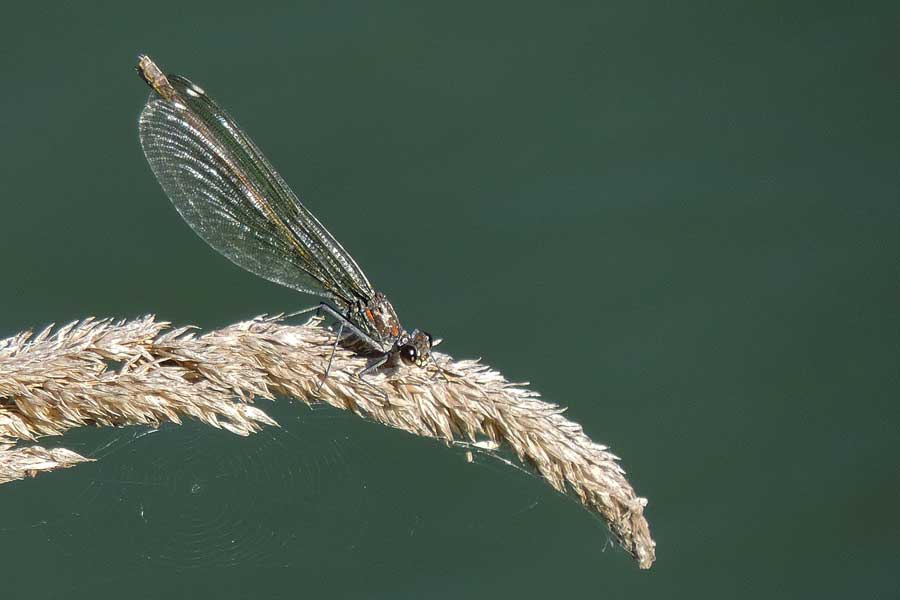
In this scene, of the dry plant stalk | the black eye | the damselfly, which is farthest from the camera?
the damselfly

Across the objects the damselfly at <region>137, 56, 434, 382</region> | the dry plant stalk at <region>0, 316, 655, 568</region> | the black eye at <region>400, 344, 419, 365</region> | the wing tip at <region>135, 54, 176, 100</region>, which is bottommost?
the dry plant stalk at <region>0, 316, 655, 568</region>

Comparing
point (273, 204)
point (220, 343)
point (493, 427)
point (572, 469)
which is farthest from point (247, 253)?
point (572, 469)

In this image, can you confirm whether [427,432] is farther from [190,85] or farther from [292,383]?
[190,85]

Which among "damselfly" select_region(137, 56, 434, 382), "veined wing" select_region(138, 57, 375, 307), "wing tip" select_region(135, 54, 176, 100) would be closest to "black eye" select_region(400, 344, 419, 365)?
"damselfly" select_region(137, 56, 434, 382)

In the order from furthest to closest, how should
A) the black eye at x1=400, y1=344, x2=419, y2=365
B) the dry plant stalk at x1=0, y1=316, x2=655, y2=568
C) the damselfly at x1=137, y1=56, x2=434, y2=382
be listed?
the damselfly at x1=137, y1=56, x2=434, y2=382
the black eye at x1=400, y1=344, x2=419, y2=365
the dry plant stalk at x1=0, y1=316, x2=655, y2=568

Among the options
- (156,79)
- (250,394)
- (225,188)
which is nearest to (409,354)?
(250,394)

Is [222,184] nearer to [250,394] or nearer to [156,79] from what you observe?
[156,79]

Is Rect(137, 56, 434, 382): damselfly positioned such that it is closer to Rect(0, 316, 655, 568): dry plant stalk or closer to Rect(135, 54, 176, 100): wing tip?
Rect(135, 54, 176, 100): wing tip
